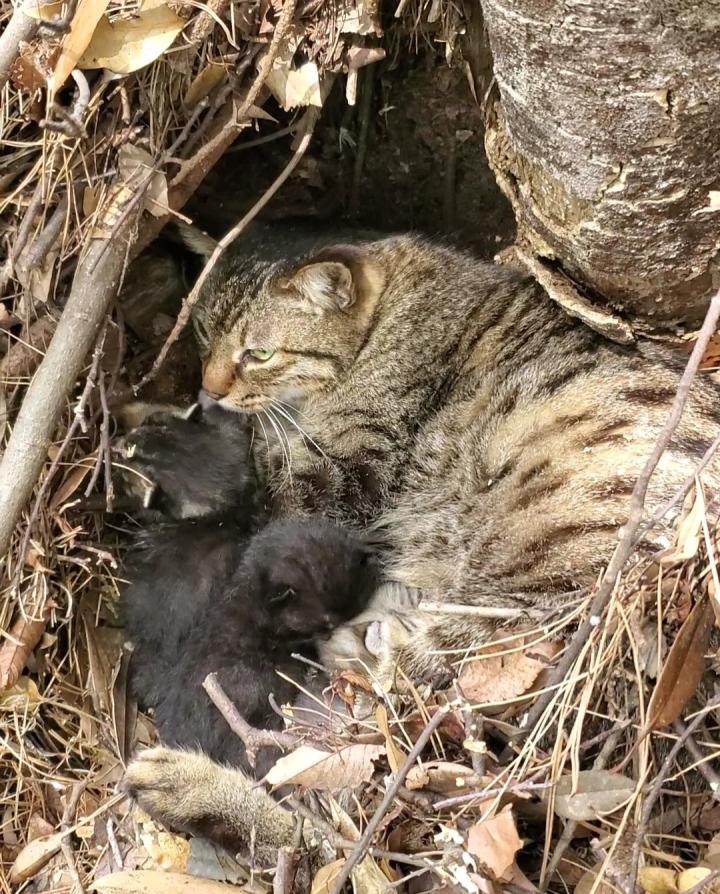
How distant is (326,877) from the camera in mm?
1940

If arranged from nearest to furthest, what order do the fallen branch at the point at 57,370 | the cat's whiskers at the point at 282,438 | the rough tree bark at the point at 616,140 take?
the rough tree bark at the point at 616,140 → the fallen branch at the point at 57,370 → the cat's whiskers at the point at 282,438

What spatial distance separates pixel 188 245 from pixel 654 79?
5.33ft

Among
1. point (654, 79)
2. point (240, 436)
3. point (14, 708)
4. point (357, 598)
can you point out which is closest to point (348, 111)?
point (240, 436)

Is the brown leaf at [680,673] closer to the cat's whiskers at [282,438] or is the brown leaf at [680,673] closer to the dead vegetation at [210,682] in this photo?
the dead vegetation at [210,682]

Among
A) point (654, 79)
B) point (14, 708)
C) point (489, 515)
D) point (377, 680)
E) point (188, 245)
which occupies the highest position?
point (654, 79)

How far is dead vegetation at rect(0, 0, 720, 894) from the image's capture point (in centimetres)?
180

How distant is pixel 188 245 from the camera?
2838mm

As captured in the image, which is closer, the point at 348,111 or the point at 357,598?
the point at 357,598

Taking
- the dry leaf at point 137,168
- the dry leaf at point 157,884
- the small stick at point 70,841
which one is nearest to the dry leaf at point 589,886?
the dry leaf at point 157,884

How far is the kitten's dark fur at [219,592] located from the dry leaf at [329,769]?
0.28 metres

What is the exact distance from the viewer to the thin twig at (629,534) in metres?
1.56

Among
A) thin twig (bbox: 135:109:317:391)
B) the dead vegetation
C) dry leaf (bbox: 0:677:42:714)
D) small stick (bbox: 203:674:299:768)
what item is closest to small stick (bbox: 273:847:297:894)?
the dead vegetation

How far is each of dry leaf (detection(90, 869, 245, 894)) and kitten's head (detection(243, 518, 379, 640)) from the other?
2.26 ft

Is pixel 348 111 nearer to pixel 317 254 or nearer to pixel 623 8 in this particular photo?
pixel 317 254
